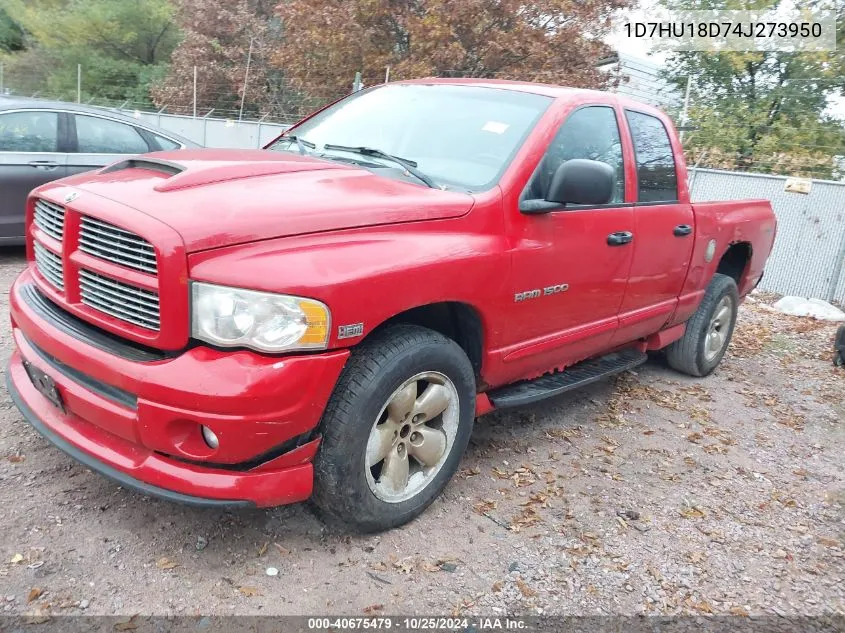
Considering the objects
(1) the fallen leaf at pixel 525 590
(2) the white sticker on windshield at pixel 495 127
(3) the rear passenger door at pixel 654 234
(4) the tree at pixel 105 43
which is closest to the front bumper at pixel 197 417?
(1) the fallen leaf at pixel 525 590

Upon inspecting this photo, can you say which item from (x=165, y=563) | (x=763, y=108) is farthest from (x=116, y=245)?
(x=763, y=108)

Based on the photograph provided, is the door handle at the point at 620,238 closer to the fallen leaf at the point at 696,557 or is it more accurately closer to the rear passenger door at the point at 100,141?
the fallen leaf at the point at 696,557

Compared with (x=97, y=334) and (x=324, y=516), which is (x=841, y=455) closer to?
(x=324, y=516)

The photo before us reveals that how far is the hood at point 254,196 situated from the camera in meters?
2.35

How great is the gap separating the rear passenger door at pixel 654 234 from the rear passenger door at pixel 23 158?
521 centimetres

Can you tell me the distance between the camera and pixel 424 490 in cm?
301

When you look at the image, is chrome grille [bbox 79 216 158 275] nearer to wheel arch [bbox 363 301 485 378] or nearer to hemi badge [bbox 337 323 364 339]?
hemi badge [bbox 337 323 364 339]

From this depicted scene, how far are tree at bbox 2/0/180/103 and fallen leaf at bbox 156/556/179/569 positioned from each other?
2993 centimetres

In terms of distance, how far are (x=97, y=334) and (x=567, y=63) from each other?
15.3 m

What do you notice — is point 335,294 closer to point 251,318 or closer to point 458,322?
point 251,318

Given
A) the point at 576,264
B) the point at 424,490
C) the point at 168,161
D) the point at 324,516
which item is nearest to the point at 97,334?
the point at 168,161

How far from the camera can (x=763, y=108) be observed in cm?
1459

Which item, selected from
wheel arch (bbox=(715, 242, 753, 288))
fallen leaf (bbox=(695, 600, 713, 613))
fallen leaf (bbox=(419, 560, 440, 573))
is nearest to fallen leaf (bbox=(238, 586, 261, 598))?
fallen leaf (bbox=(419, 560, 440, 573))

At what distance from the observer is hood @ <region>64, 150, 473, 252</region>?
2.35 metres
